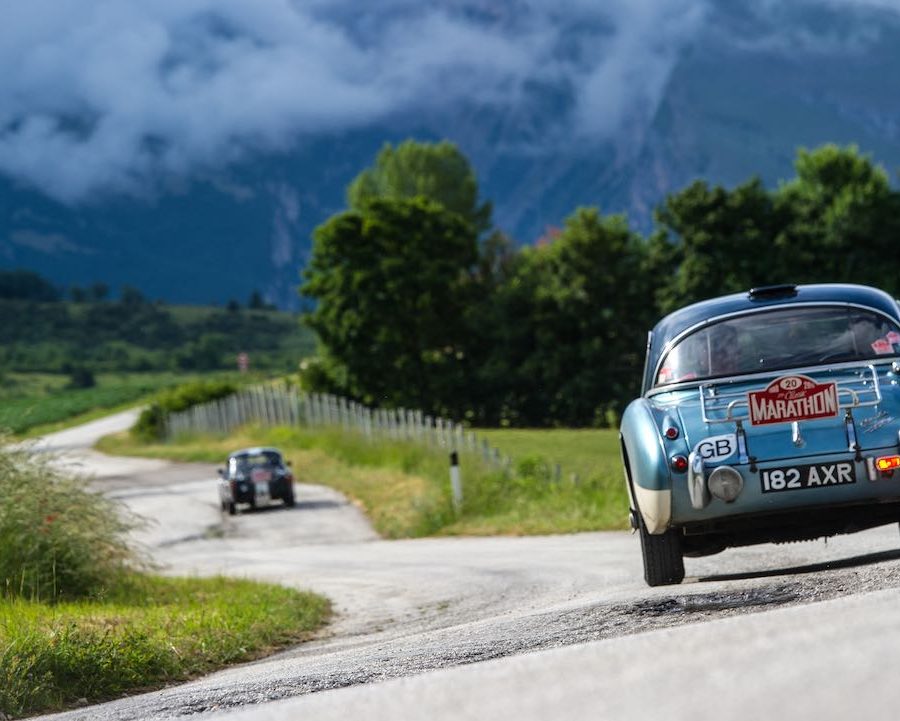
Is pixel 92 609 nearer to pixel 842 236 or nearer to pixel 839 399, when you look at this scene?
pixel 839 399

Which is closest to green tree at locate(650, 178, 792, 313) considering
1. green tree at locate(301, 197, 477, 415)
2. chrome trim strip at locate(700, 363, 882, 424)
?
green tree at locate(301, 197, 477, 415)

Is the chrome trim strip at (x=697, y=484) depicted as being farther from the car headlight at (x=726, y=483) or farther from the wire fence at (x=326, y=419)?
the wire fence at (x=326, y=419)

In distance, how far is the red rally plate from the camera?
28.1 ft

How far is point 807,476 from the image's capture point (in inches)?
332

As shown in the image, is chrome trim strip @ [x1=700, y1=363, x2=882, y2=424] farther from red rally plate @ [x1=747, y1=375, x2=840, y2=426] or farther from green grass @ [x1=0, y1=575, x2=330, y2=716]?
green grass @ [x1=0, y1=575, x2=330, y2=716]

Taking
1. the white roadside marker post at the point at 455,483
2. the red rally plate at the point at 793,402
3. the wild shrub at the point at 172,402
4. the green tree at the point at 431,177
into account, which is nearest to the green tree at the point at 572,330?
the wild shrub at the point at 172,402

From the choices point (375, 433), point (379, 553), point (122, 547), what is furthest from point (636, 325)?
point (122, 547)

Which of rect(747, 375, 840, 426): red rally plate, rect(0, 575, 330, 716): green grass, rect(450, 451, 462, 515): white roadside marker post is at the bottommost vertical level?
rect(0, 575, 330, 716): green grass

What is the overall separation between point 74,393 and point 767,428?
150 metres

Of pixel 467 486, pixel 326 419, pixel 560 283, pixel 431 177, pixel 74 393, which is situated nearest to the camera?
pixel 467 486

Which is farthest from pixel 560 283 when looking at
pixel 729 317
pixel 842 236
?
pixel 729 317

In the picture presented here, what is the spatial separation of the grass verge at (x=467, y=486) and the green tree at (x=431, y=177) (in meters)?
66.7

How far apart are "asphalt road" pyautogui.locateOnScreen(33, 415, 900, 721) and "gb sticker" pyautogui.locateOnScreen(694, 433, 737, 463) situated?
77 centimetres

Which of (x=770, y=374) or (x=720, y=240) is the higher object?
(x=720, y=240)
